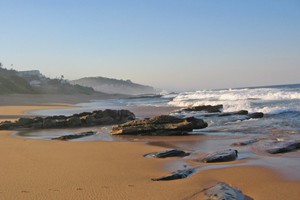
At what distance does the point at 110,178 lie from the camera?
795 centimetres

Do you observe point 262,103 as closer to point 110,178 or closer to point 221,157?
point 221,157

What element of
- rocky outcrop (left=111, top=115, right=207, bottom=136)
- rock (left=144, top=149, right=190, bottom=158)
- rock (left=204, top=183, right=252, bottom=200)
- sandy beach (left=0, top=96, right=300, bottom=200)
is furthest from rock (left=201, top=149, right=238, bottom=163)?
rocky outcrop (left=111, top=115, right=207, bottom=136)

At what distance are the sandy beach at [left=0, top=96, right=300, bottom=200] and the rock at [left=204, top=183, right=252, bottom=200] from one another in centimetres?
20

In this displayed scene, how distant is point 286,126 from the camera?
1781 centimetres

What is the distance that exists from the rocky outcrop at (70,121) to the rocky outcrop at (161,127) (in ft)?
15.9

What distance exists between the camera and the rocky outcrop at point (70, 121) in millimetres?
19578

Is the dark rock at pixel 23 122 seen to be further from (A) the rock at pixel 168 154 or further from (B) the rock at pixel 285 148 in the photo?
(B) the rock at pixel 285 148

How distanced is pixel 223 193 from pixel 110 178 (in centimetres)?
265

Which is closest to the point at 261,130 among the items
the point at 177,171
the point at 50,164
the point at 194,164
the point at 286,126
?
the point at 286,126

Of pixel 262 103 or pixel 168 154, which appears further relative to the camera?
pixel 262 103

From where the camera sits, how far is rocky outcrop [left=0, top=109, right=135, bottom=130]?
64.2ft

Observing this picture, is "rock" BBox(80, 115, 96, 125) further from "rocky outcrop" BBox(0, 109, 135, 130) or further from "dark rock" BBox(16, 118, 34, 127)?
"dark rock" BBox(16, 118, 34, 127)

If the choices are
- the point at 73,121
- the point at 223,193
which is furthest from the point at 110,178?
the point at 73,121

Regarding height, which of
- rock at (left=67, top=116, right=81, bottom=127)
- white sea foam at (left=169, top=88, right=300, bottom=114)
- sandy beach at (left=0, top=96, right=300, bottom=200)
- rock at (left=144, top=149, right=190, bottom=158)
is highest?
white sea foam at (left=169, top=88, right=300, bottom=114)
